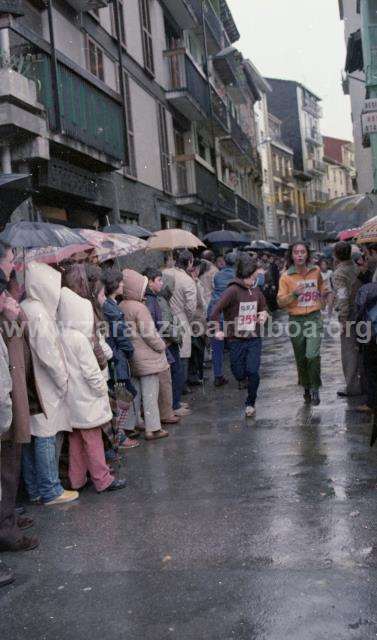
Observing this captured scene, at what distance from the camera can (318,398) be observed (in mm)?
8953

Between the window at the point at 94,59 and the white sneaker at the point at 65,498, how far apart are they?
37.2 feet

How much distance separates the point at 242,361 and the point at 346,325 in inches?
54.0

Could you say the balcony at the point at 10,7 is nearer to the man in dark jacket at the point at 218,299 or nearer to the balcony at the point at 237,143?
the man in dark jacket at the point at 218,299

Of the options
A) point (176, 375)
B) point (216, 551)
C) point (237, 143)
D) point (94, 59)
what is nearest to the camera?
point (216, 551)

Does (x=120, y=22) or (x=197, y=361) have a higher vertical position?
(x=120, y=22)

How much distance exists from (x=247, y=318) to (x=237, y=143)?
28153 mm

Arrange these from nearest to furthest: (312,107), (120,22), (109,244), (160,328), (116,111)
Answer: (160,328) < (109,244) < (116,111) < (120,22) < (312,107)

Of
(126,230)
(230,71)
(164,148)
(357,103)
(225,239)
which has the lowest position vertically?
(126,230)

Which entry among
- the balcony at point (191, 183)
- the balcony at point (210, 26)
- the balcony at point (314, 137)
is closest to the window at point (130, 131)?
the balcony at point (191, 183)

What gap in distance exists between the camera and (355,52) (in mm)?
27047

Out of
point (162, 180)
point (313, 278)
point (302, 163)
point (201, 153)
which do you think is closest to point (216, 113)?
point (201, 153)

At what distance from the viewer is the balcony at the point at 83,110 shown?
11570mm

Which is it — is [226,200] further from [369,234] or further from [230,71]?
[369,234]

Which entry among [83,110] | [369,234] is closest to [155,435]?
[369,234]
